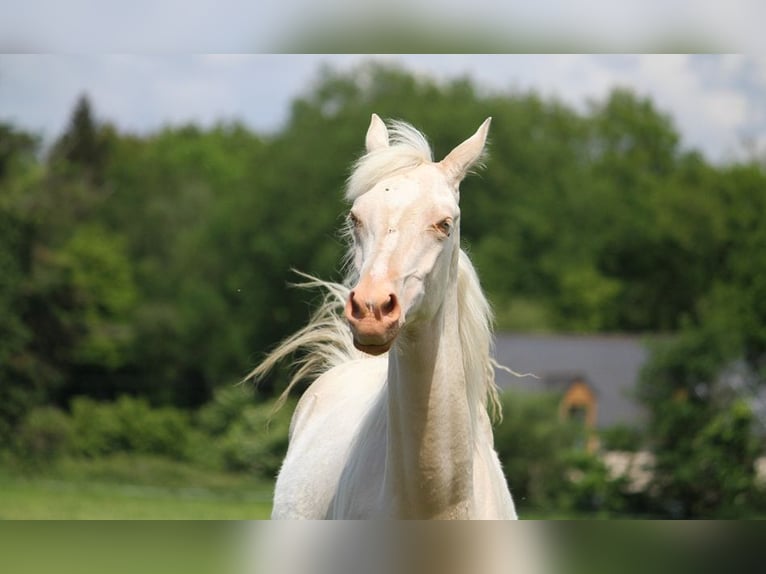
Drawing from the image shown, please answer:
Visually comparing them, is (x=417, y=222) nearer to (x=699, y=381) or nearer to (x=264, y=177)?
(x=699, y=381)

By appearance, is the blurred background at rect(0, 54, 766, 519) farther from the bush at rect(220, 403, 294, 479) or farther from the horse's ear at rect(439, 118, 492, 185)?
the horse's ear at rect(439, 118, 492, 185)

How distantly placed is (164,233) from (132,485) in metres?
17.2

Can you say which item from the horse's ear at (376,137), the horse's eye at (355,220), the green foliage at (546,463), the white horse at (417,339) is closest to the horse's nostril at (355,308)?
the white horse at (417,339)

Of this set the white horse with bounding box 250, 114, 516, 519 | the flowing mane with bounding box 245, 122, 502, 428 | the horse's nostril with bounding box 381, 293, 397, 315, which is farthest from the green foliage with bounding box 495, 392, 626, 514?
the horse's nostril with bounding box 381, 293, 397, 315

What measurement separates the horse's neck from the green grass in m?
13.5

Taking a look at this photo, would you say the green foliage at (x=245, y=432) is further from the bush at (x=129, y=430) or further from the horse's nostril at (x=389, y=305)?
the horse's nostril at (x=389, y=305)

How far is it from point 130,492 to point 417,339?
21636 millimetres

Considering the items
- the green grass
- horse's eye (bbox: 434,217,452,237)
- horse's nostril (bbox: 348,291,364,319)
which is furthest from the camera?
the green grass

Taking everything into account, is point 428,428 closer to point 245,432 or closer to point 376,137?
point 376,137

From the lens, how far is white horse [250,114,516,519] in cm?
359

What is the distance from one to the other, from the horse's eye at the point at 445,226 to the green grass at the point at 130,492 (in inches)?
544

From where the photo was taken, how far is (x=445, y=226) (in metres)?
3.73

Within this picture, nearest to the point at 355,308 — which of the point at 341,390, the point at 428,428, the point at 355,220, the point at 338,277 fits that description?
the point at 355,220

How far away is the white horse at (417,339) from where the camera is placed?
3586 mm
